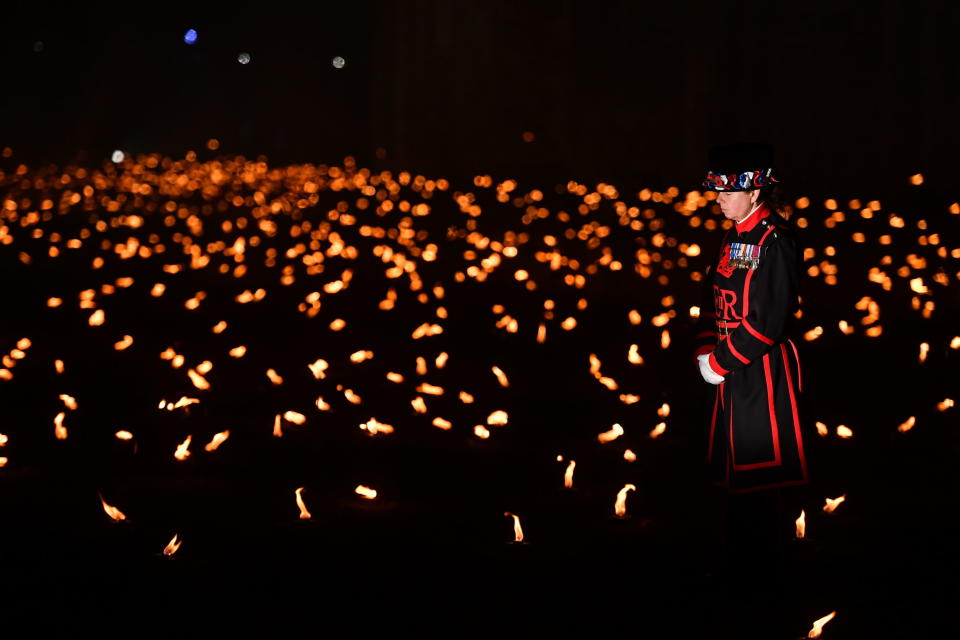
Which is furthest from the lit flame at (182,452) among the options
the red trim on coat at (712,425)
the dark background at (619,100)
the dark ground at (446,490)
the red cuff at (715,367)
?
the dark background at (619,100)

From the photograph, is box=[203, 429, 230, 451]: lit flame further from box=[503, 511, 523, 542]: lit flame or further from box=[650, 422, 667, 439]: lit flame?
box=[650, 422, 667, 439]: lit flame

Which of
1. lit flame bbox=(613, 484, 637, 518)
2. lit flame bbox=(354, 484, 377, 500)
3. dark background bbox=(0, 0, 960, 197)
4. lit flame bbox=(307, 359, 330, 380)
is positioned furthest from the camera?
dark background bbox=(0, 0, 960, 197)

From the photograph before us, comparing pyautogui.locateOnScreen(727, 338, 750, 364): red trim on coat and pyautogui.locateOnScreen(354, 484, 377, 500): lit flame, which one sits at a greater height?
pyautogui.locateOnScreen(727, 338, 750, 364): red trim on coat

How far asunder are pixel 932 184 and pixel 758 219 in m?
9.49

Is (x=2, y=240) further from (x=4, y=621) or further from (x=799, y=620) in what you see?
(x=799, y=620)

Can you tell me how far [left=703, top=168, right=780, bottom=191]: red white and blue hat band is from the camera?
12.8 ft

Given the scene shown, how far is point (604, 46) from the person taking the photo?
16.2 meters

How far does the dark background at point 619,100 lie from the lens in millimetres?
12906

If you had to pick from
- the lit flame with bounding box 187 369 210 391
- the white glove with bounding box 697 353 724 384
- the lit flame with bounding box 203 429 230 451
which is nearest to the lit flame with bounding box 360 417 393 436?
the lit flame with bounding box 203 429 230 451

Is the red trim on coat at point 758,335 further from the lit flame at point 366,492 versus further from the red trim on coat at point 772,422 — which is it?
the lit flame at point 366,492

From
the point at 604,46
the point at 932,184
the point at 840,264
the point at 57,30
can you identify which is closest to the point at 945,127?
the point at 932,184

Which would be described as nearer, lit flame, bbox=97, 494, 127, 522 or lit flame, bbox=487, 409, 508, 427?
lit flame, bbox=97, 494, 127, 522

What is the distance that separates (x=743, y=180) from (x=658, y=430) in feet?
8.49

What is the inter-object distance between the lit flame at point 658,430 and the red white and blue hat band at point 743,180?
8.22ft
